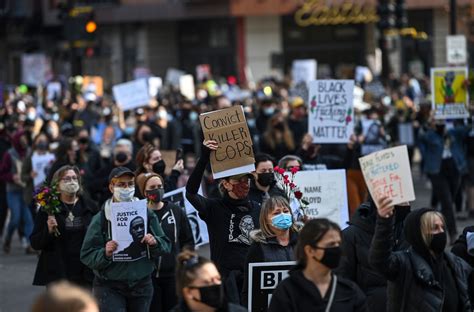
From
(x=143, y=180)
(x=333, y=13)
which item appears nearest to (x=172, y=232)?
(x=143, y=180)

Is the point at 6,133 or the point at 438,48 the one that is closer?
the point at 6,133

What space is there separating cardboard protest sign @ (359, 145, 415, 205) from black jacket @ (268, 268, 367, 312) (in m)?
0.61

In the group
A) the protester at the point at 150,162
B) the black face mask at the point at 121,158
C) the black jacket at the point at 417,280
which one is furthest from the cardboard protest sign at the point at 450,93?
the black jacket at the point at 417,280

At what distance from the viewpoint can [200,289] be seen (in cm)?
566

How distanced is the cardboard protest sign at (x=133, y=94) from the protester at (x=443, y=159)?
6.23 m

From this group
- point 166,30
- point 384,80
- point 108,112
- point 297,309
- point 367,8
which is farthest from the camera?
point 166,30

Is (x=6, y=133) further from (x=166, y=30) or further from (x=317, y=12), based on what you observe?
(x=166, y=30)

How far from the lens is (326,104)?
Result: 14.9 meters

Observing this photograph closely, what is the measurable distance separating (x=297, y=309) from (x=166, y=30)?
44.9 meters

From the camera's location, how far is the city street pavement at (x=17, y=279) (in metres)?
12.3

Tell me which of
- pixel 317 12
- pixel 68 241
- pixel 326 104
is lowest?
pixel 68 241

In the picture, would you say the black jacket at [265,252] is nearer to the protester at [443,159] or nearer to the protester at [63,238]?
the protester at [63,238]

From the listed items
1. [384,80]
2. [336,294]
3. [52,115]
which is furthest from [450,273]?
[384,80]

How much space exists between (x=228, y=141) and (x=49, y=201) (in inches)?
63.2
